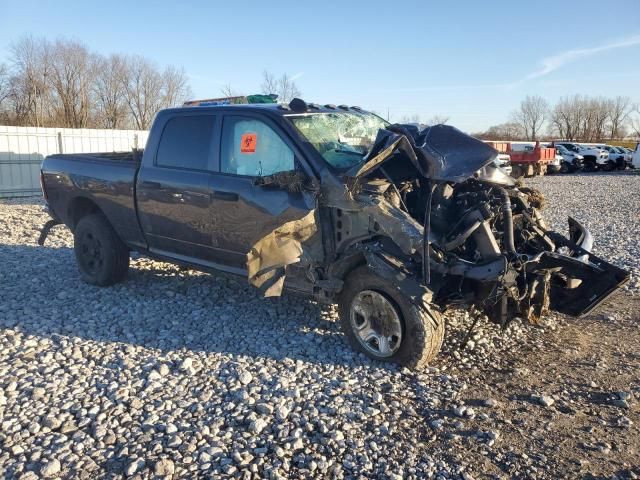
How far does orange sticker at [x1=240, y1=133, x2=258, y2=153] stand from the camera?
16.7 feet

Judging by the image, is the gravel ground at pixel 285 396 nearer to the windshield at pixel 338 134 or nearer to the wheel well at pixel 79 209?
the wheel well at pixel 79 209

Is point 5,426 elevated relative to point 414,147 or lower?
lower

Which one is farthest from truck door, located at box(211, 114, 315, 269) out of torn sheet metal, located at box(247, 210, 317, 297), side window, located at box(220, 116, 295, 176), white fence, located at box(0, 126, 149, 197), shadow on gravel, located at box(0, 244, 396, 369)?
white fence, located at box(0, 126, 149, 197)

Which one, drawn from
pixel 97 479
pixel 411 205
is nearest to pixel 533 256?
pixel 411 205

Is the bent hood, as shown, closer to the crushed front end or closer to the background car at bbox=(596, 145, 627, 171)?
the crushed front end

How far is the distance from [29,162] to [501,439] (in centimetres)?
1750

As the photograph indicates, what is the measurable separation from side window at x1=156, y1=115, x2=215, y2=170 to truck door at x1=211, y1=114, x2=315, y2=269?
224 mm

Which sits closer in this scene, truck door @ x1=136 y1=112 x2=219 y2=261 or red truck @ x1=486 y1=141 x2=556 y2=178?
Result: truck door @ x1=136 y1=112 x2=219 y2=261

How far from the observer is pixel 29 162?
17172 mm

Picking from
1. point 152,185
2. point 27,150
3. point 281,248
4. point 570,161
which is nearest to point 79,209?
point 152,185

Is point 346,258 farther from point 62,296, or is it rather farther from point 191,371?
point 62,296

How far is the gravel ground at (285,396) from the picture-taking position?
309 centimetres

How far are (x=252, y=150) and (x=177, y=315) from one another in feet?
5.97

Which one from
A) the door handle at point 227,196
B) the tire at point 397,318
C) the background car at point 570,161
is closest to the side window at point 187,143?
the door handle at point 227,196
